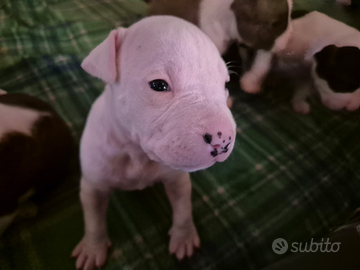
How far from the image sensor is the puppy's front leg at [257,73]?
628mm

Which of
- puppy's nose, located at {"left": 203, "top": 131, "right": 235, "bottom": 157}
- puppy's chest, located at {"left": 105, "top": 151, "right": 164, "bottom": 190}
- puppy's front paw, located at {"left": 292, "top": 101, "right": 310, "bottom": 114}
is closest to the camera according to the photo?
puppy's nose, located at {"left": 203, "top": 131, "right": 235, "bottom": 157}

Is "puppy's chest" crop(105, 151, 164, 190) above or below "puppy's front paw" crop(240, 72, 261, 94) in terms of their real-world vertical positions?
below

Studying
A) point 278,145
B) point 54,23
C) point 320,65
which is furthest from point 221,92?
point 54,23

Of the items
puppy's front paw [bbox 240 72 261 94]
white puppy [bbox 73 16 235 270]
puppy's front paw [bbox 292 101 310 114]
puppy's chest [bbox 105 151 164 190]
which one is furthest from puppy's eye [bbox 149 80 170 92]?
puppy's front paw [bbox 292 101 310 114]

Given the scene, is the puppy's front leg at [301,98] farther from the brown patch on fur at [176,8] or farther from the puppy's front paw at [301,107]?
the brown patch on fur at [176,8]

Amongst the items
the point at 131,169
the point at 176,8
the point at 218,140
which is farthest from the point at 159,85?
the point at 176,8

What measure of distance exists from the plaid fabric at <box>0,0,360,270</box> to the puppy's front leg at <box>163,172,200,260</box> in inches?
0.7

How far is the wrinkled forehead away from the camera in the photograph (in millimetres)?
410

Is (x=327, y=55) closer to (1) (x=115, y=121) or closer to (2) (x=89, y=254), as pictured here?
(1) (x=115, y=121)

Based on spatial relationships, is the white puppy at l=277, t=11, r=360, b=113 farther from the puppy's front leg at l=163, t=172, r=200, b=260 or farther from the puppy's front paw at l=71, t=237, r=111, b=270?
the puppy's front paw at l=71, t=237, r=111, b=270

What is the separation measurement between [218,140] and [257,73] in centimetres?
33

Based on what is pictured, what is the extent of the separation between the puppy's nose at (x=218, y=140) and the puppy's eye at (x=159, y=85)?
0.09 metres

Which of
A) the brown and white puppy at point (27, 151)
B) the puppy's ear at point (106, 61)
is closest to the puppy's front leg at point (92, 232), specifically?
the brown and white puppy at point (27, 151)

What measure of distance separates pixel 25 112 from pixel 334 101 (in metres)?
0.73
